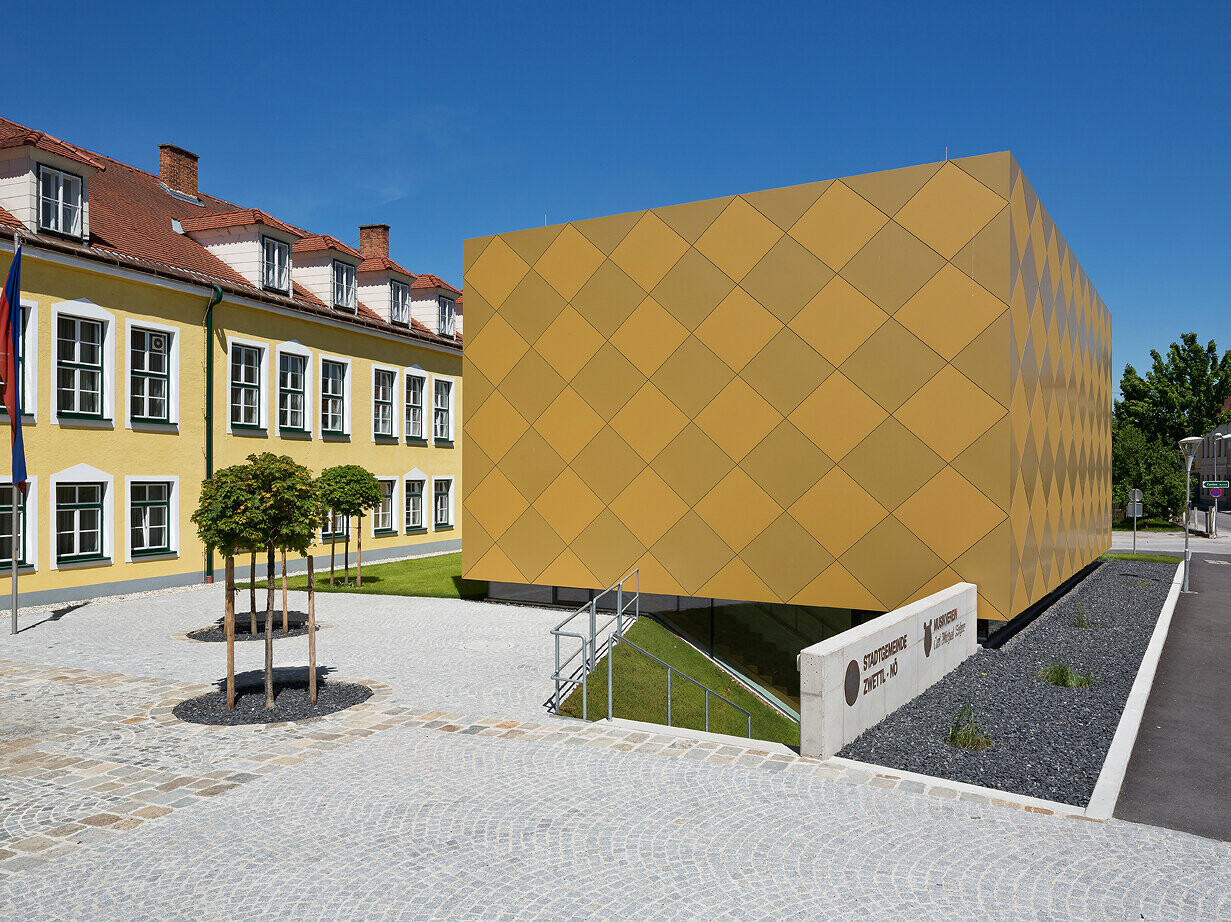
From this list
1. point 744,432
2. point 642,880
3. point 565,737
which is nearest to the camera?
point 642,880

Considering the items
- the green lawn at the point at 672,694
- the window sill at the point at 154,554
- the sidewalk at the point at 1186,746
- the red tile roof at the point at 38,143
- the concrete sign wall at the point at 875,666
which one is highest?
the red tile roof at the point at 38,143

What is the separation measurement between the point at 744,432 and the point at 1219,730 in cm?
854

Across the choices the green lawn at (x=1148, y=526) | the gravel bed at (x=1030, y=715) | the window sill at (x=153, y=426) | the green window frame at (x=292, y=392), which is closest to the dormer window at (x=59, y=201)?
the window sill at (x=153, y=426)

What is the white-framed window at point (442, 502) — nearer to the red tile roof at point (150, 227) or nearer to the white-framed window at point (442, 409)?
the white-framed window at point (442, 409)

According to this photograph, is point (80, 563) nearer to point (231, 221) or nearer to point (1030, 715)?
point (231, 221)

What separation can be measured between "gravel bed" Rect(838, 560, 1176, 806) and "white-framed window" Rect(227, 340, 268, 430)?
19.4 meters

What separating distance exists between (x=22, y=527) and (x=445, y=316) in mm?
19197

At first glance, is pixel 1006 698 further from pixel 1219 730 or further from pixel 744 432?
pixel 744 432

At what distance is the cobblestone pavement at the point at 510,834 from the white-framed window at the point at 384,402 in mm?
20348

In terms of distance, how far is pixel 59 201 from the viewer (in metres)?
19.6

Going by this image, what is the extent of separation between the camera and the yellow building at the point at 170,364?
19.0m

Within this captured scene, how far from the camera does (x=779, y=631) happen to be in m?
17.3

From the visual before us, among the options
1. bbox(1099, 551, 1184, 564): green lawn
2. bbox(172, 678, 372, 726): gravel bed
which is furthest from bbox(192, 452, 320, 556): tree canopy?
bbox(1099, 551, 1184, 564): green lawn

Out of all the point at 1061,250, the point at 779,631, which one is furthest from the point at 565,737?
the point at 1061,250
